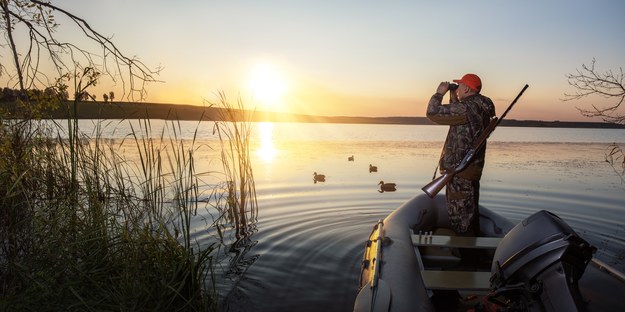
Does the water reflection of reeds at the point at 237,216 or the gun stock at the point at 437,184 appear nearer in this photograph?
the gun stock at the point at 437,184

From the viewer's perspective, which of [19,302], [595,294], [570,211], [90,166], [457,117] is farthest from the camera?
[570,211]

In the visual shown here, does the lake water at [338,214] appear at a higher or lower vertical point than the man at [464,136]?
lower

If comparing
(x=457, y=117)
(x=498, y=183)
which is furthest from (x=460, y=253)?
(x=498, y=183)

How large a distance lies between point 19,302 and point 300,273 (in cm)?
339

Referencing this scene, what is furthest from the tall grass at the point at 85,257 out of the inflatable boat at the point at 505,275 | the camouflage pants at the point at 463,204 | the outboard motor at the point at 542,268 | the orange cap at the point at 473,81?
the orange cap at the point at 473,81

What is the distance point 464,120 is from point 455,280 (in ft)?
6.01

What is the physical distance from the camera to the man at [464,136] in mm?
4473

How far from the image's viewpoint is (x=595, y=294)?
289 centimetres

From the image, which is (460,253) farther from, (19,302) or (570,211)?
(570,211)

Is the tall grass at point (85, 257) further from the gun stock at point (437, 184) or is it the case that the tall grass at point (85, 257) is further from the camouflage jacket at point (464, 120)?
the camouflage jacket at point (464, 120)

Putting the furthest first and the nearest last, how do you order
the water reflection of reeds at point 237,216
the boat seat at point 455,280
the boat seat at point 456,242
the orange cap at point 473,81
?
the water reflection of reeds at point 237,216 < the orange cap at point 473,81 < the boat seat at point 456,242 < the boat seat at point 455,280

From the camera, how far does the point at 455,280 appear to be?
335cm

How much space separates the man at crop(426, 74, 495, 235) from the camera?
14.7 feet

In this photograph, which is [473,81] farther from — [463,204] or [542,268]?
[542,268]
